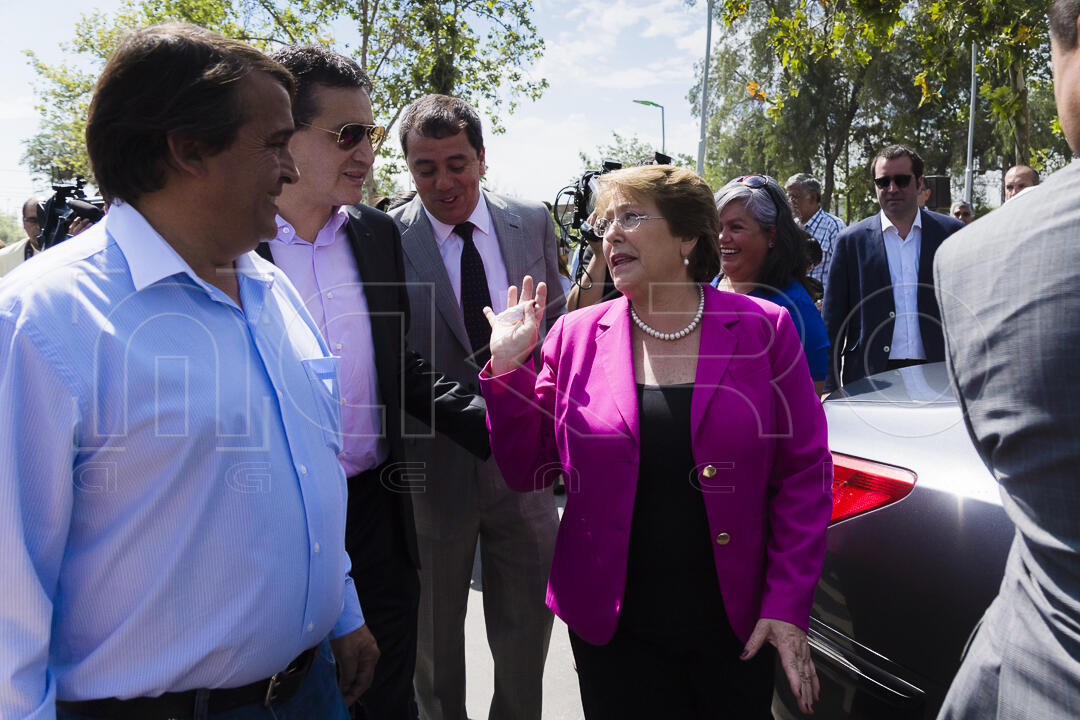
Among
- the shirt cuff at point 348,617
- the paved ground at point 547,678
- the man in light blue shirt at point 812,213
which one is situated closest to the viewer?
the shirt cuff at point 348,617

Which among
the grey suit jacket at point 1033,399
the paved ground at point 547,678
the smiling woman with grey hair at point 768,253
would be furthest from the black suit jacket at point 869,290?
the grey suit jacket at point 1033,399

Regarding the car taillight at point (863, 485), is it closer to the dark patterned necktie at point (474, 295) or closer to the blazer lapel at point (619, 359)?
the blazer lapel at point (619, 359)

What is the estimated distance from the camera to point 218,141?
150cm

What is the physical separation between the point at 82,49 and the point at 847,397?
2560 centimetres

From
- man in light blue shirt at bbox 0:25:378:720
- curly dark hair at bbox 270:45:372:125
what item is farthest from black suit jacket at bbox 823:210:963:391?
man in light blue shirt at bbox 0:25:378:720

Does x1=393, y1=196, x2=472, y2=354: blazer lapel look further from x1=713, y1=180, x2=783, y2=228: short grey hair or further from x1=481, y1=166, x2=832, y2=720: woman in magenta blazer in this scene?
x1=713, y1=180, x2=783, y2=228: short grey hair

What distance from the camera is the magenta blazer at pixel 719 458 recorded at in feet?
6.68

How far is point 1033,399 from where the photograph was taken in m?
1.23

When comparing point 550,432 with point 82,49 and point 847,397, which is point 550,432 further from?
point 82,49

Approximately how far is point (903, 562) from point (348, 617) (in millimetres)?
1441

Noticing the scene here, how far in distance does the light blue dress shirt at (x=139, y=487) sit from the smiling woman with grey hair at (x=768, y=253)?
2.28 metres

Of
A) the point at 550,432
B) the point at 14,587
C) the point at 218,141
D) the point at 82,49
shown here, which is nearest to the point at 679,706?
the point at 550,432

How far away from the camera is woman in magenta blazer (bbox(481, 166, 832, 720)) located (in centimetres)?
204

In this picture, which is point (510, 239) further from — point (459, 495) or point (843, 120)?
point (843, 120)
